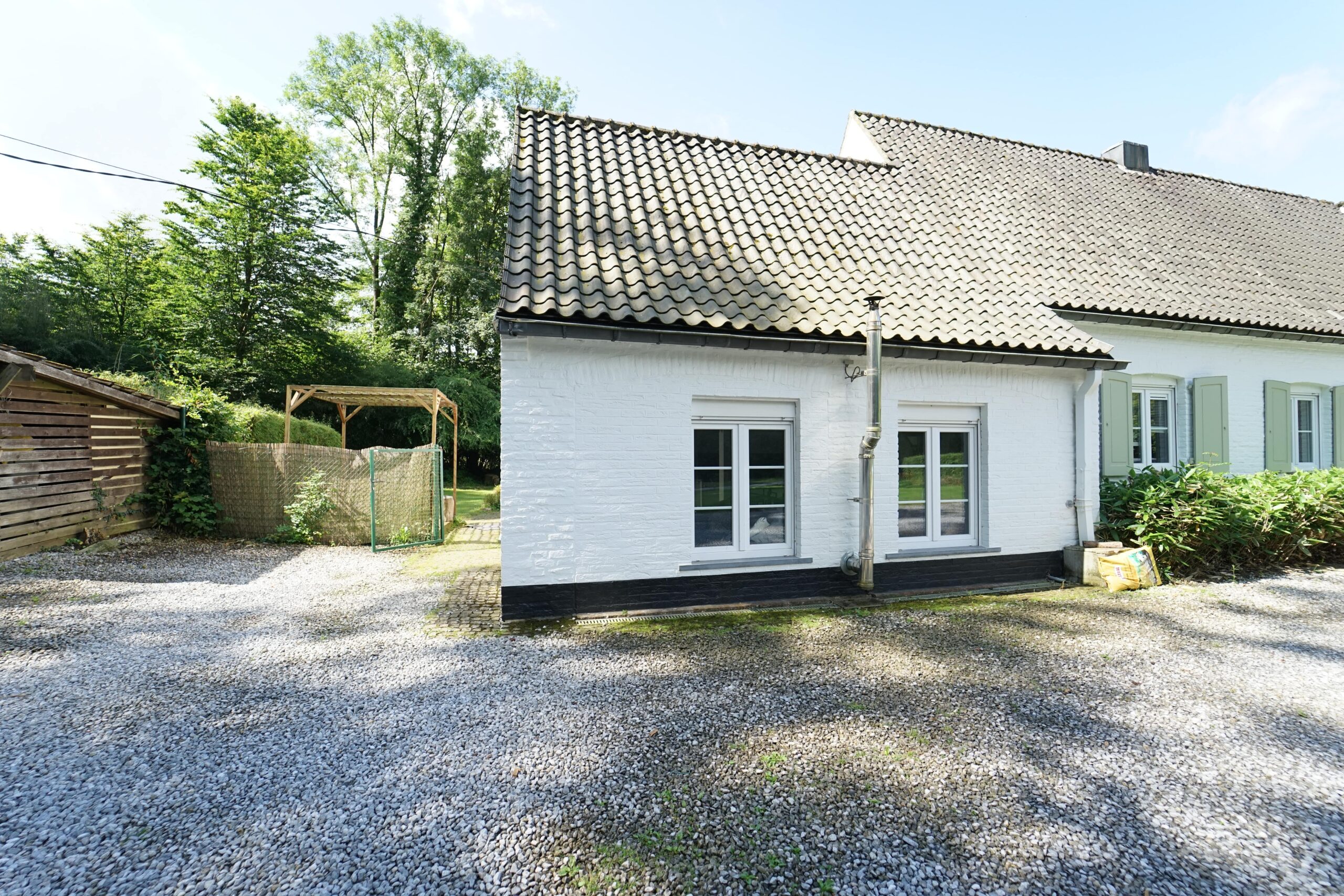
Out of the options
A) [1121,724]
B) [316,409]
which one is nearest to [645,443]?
[1121,724]

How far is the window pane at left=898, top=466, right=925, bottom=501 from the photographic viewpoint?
255 inches

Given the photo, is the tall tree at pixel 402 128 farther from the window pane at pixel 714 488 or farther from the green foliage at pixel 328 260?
the window pane at pixel 714 488

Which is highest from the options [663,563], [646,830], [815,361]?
[815,361]

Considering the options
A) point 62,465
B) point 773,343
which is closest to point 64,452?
point 62,465

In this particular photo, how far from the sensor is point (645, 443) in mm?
5527

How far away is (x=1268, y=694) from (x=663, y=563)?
4.52m

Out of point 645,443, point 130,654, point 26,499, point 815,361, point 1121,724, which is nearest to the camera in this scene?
point 1121,724

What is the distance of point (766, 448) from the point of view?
6.08 metres

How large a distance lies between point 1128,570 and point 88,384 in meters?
13.9

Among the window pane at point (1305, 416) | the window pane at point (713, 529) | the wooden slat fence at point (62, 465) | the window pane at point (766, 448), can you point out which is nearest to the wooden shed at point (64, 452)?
the wooden slat fence at point (62, 465)

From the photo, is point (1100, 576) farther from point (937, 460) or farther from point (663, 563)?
point (663, 563)

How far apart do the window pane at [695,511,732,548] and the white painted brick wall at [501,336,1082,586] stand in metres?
0.23

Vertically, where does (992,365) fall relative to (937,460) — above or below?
above

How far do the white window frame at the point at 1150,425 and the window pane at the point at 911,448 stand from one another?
3.91m
